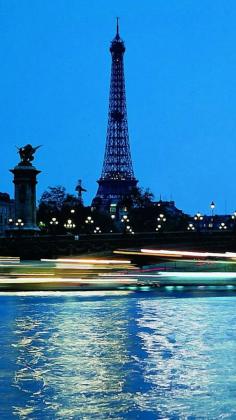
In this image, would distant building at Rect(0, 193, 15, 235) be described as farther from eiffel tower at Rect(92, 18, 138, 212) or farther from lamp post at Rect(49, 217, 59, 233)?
lamp post at Rect(49, 217, 59, 233)

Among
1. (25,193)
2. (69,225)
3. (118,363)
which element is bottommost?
(118,363)

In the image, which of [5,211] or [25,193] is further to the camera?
[5,211]

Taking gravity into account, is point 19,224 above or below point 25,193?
below

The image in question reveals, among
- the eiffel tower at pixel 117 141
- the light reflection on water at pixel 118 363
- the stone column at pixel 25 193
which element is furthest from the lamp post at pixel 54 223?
the light reflection on water at pixel 118 363

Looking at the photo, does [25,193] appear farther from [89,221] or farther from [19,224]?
[89,221]

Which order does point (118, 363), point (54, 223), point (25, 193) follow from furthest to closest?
1. point (54, 223)
2. point (25, 193)
3. point (118, 363)

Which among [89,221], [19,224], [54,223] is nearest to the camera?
[19,224]

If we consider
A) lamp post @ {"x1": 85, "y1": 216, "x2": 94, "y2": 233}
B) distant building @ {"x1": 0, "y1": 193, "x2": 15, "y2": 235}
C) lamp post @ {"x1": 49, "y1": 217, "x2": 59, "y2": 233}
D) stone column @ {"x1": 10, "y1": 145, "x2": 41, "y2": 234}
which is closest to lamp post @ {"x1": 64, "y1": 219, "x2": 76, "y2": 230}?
lamp post @ {"x1": 49, "y1": 217, "x2": 59, "y2": 233}

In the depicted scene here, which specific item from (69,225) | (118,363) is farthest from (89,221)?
(118,363)
